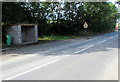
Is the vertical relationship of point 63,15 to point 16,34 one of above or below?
above

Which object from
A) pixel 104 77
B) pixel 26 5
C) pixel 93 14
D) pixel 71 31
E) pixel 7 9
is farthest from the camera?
pixel 93 14

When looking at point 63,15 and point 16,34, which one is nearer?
point 16,34

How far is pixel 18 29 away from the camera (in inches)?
637

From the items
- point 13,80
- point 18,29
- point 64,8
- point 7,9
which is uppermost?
point 64,8

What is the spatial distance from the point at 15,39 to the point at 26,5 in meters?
6.83

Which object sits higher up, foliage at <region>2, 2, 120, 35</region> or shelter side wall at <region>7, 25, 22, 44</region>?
foliage at <region>2, 2, 120, 35</region>

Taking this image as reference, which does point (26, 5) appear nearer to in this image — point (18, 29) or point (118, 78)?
point (18, 29)

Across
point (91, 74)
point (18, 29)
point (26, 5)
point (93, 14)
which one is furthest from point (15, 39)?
point (93, 14)

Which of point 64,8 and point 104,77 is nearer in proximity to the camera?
point 104,77

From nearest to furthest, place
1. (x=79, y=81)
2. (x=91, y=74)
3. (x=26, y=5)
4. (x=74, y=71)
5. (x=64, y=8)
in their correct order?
(x=79, y=81), (x=91, y=74), (x=74, y=71), (x=26, y=5), (x=64, y=8)

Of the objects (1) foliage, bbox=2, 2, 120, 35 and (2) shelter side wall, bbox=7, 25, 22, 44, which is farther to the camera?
(1) foliage, bbox=2, 2, 120, 35

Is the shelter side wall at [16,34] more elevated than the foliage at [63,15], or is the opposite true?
the foliage at [63,15]

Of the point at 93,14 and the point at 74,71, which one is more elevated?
the point at 93,14

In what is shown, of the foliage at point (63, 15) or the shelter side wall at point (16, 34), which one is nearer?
the shelter side wall at point (16, 34)
